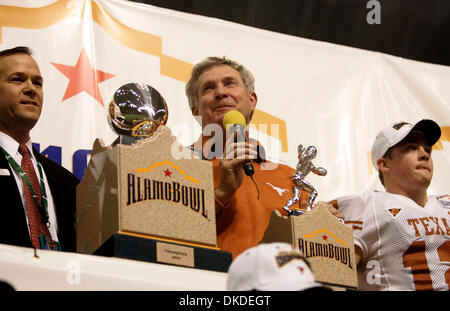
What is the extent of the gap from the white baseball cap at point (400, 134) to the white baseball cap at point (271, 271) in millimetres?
1508

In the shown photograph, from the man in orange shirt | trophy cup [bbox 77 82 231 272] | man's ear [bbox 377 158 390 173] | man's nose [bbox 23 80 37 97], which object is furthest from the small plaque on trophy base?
man's nose [bbox 23 80 37 97]

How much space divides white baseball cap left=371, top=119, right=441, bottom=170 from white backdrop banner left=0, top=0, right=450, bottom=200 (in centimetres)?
48

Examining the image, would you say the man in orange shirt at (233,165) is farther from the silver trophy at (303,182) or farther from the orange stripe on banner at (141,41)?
the orange stripe on banner at (141,41)

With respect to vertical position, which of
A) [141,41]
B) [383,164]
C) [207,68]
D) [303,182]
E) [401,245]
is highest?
[141,41]

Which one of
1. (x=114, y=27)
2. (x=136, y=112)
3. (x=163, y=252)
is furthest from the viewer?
(x=114, y=27)

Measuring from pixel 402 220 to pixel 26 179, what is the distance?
3.85 feet

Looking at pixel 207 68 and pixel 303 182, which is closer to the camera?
pixel 303 182

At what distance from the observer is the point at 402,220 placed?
2.54 m

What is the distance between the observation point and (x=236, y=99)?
2.62 meters

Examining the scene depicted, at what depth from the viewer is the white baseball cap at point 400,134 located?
270 cm

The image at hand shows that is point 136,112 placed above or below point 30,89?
below

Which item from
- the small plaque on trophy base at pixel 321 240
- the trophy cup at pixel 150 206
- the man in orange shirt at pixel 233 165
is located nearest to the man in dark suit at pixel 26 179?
the trophy cup at pixel 150 206

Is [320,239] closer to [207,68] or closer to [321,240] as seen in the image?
[321,240]

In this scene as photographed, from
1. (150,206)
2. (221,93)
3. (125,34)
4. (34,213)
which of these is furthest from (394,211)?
(125,34)
